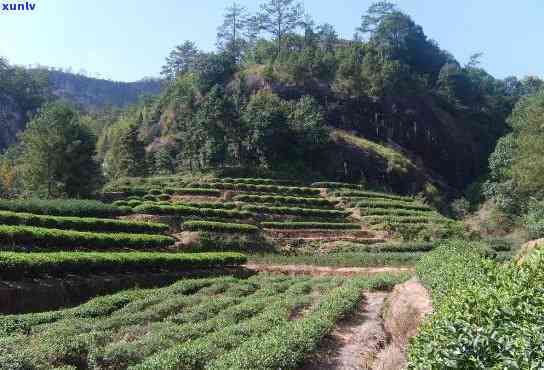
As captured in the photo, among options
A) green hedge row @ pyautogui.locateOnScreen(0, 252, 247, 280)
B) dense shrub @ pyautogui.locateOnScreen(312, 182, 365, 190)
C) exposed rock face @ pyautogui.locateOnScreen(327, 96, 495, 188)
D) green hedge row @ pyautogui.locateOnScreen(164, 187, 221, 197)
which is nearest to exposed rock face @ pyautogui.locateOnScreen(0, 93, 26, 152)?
green hedge row @ pyautogui.locateOnScreen(164, 187, 221, 197)

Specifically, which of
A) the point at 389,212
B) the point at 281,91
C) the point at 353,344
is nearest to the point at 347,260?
the point at 389,212

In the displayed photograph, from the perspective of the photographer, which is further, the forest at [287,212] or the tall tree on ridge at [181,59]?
the tall tree on ridge at [181,59]

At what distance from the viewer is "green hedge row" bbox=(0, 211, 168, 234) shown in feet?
98.6

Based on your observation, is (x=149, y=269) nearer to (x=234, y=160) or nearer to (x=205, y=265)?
(x=205, y=265)

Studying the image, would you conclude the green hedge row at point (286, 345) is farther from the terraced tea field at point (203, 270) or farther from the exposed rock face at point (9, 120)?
→ the exposed rock face at point (9, 120)

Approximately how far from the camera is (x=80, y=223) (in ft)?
108

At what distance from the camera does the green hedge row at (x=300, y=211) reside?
163ft

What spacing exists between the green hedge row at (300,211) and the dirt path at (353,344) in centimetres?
3046

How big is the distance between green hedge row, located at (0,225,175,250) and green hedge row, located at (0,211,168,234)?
311 centimetres

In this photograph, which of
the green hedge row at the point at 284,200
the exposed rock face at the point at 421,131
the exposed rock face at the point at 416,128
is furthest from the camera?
the exposed rock face at the point at 421,131

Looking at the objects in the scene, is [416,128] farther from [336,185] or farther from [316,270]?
[316,270]

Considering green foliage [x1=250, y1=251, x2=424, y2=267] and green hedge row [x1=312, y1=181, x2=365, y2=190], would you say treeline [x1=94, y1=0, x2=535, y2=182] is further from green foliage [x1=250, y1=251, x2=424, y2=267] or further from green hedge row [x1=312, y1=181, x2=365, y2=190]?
green foliage [x1=250, y1=251, x2=424, y2=267]

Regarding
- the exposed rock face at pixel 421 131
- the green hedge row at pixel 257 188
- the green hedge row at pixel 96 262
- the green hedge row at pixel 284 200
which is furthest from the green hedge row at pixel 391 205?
the exposed rock face at pixel 421 131

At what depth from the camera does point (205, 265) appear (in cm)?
3127
